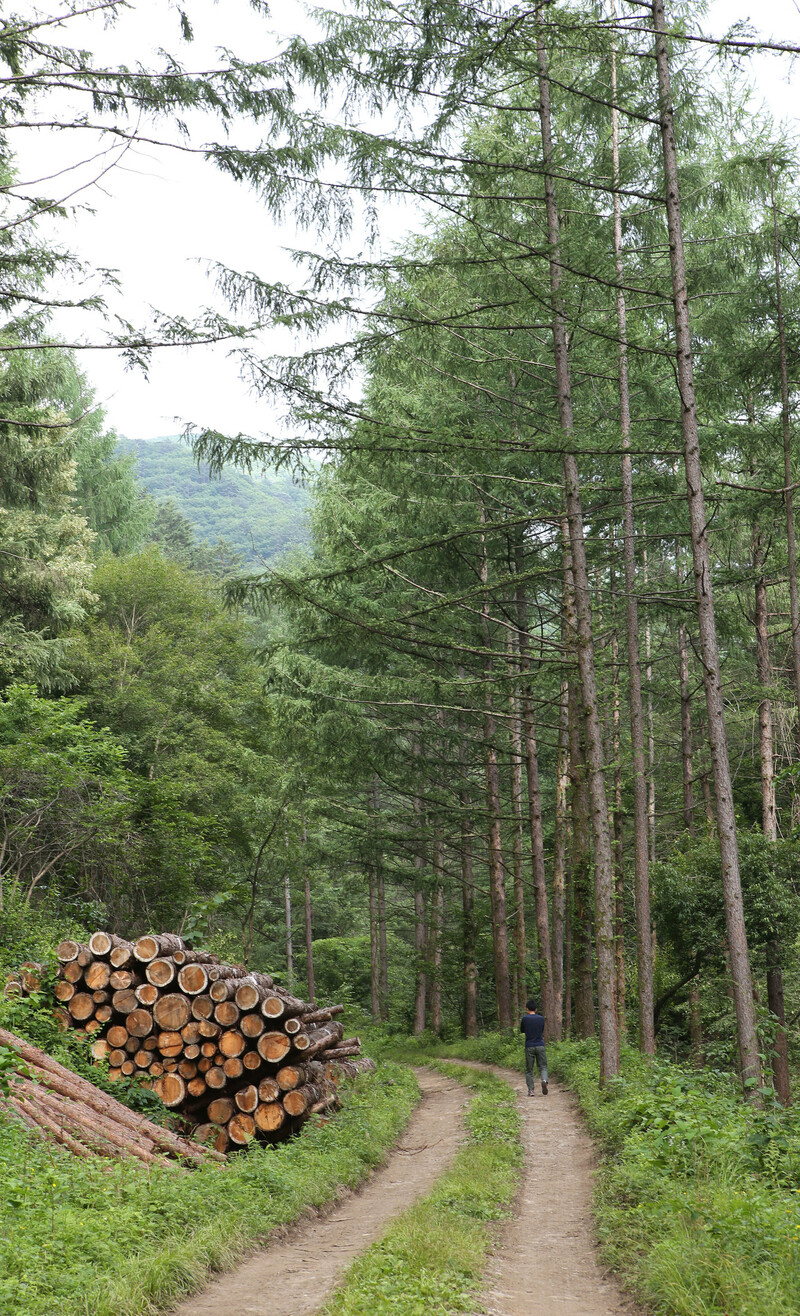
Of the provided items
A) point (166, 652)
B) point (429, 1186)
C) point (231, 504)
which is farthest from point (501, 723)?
point (231, 504)

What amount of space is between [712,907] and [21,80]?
15205 mm

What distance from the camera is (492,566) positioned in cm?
1911

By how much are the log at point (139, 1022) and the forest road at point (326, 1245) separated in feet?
9.60

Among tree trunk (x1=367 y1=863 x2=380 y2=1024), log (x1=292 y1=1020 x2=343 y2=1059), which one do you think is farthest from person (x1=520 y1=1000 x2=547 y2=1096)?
tree trunk (x1=367 y1=863 x2=380 y2=1024)

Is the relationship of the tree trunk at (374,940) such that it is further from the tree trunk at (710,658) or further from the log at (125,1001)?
the tree trunk at (710,658)

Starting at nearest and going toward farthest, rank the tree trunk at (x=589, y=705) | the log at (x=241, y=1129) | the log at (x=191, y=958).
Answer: the log at (x=241, y=1129) → the log at (x=191, y=958) → the tree trunk at (x=589, y=705)

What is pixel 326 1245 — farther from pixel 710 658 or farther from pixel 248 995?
pixel 710 658

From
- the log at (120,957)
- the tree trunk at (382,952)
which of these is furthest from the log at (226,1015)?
the tree trunk at (382,952)

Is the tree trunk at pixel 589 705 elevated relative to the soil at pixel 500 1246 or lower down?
elevated

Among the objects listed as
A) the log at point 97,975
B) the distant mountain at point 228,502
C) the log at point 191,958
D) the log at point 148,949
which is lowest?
the log at point 97,975

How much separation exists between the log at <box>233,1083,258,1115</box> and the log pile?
2.79 ft

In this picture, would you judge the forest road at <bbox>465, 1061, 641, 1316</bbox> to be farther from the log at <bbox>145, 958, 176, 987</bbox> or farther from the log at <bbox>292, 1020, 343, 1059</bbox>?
the log at <bbox>145, 958, 176, 987</bbox>

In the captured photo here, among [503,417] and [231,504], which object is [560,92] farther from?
[231,504]

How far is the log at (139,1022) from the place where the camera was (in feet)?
32.8
